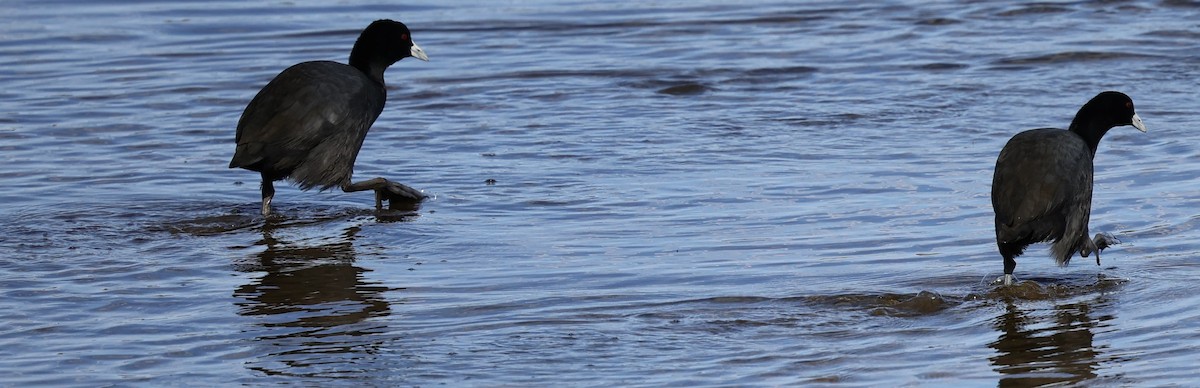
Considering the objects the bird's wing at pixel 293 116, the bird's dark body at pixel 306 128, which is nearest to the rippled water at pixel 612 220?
the bird's dark body at pixel 306 128

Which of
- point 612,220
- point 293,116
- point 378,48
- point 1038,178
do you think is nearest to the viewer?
point 1038,178

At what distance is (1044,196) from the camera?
275 inches

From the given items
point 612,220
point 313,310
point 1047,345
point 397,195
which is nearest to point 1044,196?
point 1047,345

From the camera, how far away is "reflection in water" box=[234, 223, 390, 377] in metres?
5.79

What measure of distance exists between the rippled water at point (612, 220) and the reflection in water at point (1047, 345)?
2 centimetres

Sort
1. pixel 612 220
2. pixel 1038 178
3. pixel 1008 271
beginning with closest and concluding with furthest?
pixel 1008 271 < pixel 1038 178 < pixel 612 220

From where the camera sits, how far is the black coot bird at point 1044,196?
6895mm

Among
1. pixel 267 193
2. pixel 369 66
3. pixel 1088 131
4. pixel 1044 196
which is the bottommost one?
pixel 267 193

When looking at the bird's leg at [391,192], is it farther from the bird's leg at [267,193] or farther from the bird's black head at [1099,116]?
the bird's black head at [1099,116]

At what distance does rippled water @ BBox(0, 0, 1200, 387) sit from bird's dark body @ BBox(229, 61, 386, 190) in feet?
0.83

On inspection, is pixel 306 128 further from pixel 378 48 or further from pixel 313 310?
pixel 313 310

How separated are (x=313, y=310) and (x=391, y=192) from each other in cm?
246

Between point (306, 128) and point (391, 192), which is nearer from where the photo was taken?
point (306, 128)

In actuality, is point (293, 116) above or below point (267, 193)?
above
